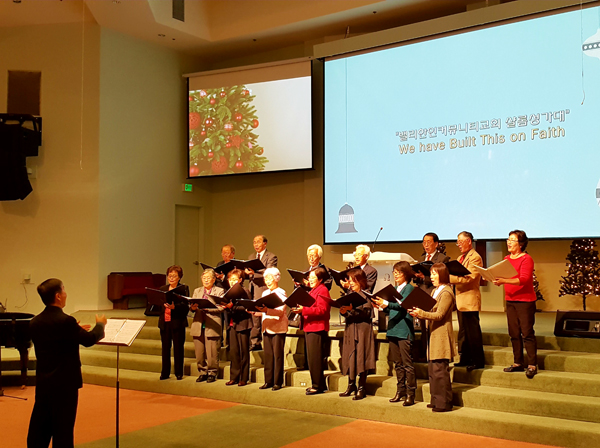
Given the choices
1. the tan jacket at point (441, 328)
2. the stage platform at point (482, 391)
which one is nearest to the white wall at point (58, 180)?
the stage platform at point (482, 391)

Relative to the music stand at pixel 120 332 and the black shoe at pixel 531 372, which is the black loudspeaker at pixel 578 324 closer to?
the black shoe at pixel 531 372

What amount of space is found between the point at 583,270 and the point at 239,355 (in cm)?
434

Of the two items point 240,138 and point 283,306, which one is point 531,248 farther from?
point 240,138

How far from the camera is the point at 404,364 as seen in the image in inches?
220

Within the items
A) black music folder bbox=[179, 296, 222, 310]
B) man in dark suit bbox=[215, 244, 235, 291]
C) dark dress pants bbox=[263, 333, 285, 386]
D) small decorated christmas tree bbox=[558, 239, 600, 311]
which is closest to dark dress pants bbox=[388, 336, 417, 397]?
dark dress pants bbox=[263, 333, 285, 386]

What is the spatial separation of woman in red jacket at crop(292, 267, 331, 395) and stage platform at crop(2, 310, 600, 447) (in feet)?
0.63

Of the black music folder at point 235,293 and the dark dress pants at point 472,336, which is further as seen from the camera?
the black music folder at point 235,293

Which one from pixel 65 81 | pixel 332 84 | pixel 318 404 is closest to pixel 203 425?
pixel 318 404

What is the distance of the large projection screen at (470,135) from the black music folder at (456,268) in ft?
9.61

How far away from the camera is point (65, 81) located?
1048 cm

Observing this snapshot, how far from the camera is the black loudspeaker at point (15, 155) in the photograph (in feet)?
32.2

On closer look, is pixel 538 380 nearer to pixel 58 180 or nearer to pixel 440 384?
pixel 440 384

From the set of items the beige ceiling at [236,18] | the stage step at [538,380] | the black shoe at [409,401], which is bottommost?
the black shoe at [409,401]

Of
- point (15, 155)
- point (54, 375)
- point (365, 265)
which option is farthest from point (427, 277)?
point (15, 155)
